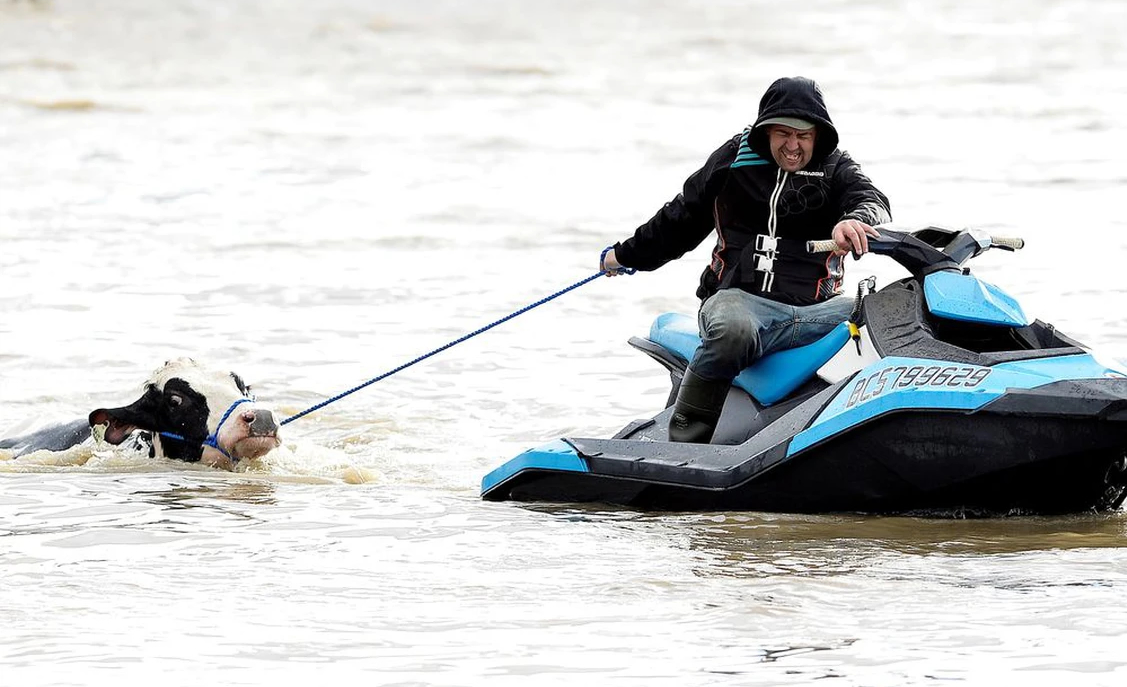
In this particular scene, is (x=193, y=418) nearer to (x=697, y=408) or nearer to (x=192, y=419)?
(x=192, y=419)

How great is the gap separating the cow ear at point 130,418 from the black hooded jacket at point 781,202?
2925mm

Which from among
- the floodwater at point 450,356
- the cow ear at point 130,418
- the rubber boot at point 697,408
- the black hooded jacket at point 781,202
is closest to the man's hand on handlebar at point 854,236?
the black hooded jacket at point 781,202

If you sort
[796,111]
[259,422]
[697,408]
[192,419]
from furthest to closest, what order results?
[192,419] < [259,422] < [697,408] < [796,111]

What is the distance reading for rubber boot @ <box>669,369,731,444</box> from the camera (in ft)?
24.3

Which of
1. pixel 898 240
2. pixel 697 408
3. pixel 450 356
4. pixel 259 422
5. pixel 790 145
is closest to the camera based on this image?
pixel 898 240

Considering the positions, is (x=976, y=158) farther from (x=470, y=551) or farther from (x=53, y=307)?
(x=470, y=551)

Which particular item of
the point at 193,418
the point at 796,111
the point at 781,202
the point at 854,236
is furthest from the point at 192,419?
the point at 854,236

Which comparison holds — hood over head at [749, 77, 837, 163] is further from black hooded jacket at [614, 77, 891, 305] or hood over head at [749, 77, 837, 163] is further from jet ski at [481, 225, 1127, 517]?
jet ski at [481, 225, 1127, 517]

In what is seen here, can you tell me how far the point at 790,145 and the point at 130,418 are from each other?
355 centimetres

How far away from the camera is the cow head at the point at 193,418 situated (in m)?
8.88

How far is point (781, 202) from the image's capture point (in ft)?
23.9

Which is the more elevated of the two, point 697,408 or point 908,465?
point 697,408

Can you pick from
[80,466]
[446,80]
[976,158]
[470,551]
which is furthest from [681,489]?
[446,80]

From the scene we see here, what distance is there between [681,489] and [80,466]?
3338mm
